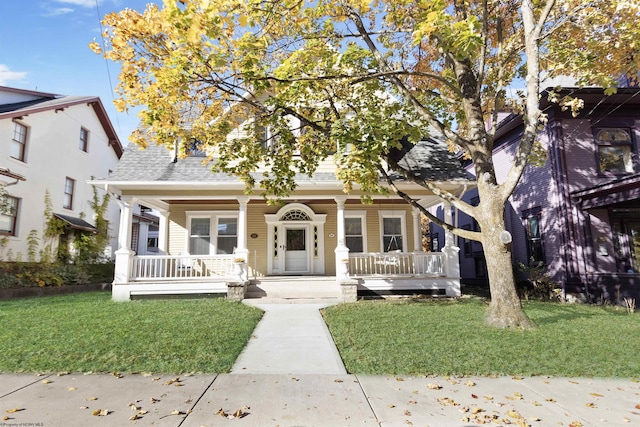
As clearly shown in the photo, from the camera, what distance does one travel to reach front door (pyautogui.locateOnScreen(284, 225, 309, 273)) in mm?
12961

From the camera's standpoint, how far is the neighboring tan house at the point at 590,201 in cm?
1012

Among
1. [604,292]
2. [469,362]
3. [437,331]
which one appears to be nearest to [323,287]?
[437,331]

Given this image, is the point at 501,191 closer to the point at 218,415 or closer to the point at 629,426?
the point at 629,426

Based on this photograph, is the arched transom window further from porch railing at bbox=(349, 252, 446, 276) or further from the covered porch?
porch railing at bbox=(349, 252, 446, 276)

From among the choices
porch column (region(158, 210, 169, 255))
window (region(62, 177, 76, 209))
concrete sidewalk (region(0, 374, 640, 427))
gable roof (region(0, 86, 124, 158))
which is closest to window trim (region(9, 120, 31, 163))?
gable roof (region(0, 86, 124, 158))

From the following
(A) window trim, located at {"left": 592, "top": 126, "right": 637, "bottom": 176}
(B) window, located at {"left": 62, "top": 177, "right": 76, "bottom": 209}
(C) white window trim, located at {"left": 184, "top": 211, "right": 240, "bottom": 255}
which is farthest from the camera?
(B) window, located at {"left": 62, "top": 177, "right": 76, "bottom": 209}

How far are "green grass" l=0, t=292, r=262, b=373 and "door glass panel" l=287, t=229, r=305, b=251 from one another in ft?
15.4

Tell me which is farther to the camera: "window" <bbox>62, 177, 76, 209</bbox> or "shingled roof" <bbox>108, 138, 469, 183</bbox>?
"window" <bbox>62, 177, 76, 209</bbox>

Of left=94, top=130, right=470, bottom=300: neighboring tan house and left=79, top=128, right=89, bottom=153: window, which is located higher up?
left=79, top=128, right=89, bottom=153: window

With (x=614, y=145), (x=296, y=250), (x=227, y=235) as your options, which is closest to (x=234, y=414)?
(x=296, y=250)

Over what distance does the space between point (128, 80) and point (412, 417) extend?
7.23m

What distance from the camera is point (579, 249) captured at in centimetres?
1039

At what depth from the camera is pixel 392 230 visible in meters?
13.4

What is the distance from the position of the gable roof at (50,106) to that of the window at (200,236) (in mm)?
8005
